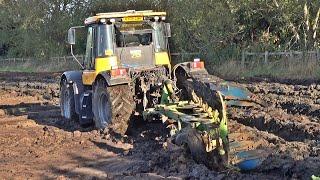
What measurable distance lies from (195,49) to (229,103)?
56.7 feet

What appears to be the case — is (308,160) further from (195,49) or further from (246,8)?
(195,49)

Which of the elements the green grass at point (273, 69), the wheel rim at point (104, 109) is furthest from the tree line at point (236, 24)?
the wheel rim at point (104, 109)

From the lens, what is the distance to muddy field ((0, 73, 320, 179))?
697 cm

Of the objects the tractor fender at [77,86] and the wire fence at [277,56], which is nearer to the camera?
the tractor fender at [77,86]

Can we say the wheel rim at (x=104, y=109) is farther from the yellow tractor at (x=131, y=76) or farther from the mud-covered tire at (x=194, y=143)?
the mud-covered tire at (x=194, y=143)

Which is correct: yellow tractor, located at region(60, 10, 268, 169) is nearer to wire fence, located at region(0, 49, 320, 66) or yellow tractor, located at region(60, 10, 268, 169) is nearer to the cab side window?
the cab side window

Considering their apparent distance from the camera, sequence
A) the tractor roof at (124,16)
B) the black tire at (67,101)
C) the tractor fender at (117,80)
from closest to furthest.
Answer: the tractor fender at (117,80)
the tractor roof at (124,16)
the black tire at (67,101)

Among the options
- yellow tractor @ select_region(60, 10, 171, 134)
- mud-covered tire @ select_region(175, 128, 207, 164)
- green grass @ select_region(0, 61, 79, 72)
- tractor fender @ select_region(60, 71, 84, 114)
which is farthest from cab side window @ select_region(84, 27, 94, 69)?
green grass @ select_region(0, 61, 79, 72)

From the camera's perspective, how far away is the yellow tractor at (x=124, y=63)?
10.7 m

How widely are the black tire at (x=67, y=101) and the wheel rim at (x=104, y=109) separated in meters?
1.60

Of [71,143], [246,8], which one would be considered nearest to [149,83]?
[71,143]

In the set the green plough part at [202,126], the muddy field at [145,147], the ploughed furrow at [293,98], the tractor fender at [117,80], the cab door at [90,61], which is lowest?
the muddy field at [145,147]

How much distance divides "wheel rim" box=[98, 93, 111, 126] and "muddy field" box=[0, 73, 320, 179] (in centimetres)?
41

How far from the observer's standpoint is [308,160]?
6.64 metres
